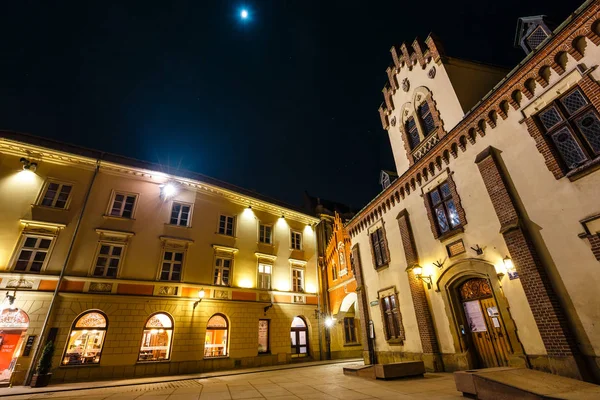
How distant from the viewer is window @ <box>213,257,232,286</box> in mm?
19141

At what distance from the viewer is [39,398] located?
9.41 metres

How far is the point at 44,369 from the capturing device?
12.1 meters

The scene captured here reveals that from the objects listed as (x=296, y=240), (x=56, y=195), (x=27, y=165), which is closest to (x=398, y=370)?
(x=296, y=240)

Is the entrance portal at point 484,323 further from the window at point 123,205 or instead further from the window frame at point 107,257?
the window at point 123,205

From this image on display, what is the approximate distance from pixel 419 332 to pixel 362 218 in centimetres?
707

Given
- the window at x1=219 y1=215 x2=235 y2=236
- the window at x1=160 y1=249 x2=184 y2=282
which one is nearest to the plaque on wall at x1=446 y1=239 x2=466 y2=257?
the window at x1=219 y1=215 x2=235 y2=236

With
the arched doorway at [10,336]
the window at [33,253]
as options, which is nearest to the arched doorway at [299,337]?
the arched doorway at [10,336]

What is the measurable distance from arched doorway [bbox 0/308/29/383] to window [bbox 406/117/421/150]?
2156cm

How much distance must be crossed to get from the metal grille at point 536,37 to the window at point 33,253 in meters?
24.4

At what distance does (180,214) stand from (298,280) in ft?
36.1

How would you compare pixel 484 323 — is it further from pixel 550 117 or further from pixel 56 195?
pixel 56 195

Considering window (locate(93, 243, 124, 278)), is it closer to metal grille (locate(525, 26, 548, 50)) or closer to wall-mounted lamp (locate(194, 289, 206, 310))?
wall-mounted lamp (locate(194, 289, 206, 310))

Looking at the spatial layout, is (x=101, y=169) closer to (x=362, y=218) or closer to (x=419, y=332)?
(x=362, y=218)

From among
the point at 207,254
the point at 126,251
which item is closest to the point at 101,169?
the point at 126,251
